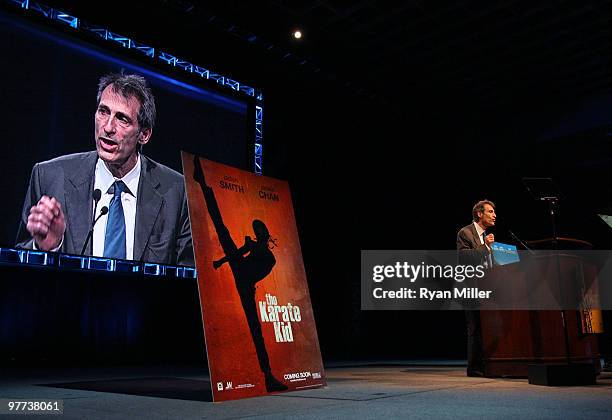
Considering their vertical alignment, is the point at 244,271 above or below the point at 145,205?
below

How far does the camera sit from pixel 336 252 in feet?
30.7

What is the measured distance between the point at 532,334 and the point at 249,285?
2662mm

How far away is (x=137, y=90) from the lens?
629 centimetres

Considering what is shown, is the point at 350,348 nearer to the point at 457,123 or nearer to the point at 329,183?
the point at 329,183

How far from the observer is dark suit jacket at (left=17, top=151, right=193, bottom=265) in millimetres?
5469

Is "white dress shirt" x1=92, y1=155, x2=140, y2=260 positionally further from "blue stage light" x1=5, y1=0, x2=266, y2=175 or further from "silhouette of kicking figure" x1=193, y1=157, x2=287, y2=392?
"silhouette of kicking figure" x1=193, y1=157, x2=287, y2=392

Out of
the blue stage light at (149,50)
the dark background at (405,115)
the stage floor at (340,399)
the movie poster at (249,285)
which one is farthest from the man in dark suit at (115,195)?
the movie poster at (249,285)

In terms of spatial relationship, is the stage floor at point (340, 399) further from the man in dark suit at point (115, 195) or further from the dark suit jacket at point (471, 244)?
the man in dark suit at point (115, 195)

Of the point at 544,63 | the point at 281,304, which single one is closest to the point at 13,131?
the point at 281,304

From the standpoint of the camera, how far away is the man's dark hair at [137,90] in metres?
6.07

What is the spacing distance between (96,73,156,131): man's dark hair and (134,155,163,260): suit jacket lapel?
18.1 inches

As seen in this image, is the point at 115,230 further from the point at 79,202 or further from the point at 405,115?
the point at 405,115

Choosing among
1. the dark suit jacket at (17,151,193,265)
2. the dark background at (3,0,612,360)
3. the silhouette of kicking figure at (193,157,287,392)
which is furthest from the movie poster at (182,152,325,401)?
the dark background at (3,0,612,360)

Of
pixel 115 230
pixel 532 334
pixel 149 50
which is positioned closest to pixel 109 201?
pixel 115 230
